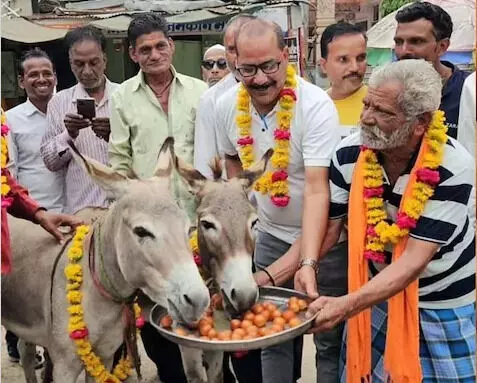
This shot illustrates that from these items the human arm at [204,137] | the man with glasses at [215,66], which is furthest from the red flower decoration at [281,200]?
the man with glasses at [215,66]

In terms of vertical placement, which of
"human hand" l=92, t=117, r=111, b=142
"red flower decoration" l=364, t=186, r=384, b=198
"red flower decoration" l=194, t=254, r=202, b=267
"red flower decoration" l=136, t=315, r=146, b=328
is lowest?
"red flower decoration" l=136, t=315, r=146, b=328

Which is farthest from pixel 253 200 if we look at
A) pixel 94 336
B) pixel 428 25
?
pixel 428 25

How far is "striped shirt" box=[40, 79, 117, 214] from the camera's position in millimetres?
4645

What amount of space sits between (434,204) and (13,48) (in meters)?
12.6

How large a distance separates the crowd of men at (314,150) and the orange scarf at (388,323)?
0.09ft

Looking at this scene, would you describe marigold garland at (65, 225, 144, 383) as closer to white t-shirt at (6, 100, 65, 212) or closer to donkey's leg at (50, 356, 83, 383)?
donkey's leg at (50, 356, 83, 383)

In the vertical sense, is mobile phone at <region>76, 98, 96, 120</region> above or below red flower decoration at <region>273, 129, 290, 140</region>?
above

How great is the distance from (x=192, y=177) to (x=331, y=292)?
1.15 m

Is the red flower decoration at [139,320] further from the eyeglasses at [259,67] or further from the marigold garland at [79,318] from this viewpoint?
the eyeglasses at [259,67]

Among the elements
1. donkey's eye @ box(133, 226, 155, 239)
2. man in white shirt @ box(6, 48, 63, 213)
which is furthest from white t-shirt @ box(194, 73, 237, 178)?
man in white shirt @ box(6, 48, 63, 213)

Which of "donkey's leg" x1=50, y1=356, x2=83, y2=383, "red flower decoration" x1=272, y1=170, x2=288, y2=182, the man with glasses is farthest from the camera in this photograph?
the man with glasses

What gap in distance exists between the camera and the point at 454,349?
321 cm

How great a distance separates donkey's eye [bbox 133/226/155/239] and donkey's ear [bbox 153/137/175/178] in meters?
0.37

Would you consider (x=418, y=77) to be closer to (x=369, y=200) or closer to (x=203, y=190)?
(x=369, y=200)
